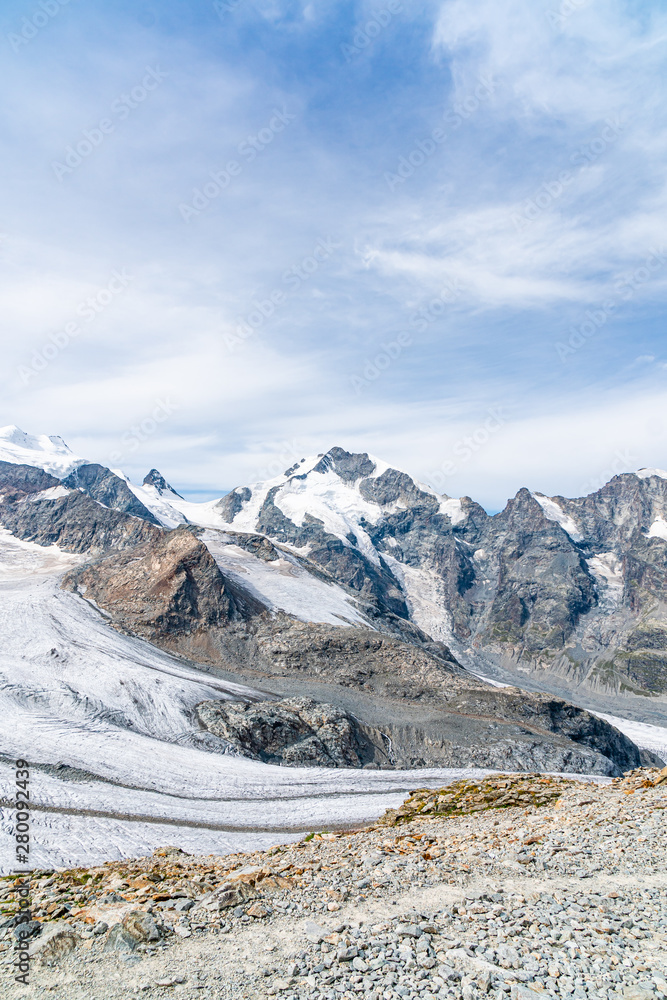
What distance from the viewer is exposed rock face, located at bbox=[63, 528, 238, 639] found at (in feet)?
316

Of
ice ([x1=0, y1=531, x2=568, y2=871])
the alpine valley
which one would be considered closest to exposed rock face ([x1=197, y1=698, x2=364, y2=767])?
the alpine valley

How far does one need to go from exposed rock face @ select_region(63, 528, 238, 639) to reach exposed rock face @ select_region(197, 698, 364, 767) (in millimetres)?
35757

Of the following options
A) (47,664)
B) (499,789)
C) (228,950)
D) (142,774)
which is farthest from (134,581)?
(228,950)

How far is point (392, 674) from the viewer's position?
86812 millimetres

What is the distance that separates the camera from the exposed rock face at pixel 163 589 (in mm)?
96375

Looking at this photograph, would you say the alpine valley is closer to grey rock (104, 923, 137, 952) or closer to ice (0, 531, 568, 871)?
ice (0, 531, 568, 871)

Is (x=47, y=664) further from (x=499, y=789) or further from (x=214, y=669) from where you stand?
(x=499, y=789)

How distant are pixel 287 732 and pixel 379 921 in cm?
Answer: 5131

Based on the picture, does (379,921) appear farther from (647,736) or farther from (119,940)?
(647,736)

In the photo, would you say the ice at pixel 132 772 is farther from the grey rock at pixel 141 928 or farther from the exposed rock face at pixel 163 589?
the exposed rock face at pixel 163 589

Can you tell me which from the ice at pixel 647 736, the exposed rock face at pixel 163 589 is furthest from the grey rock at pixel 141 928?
the ice at pixel 647 736

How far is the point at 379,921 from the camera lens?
1127 cm

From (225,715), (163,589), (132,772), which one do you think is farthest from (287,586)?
(132,772)

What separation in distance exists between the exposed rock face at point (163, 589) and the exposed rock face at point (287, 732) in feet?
117
